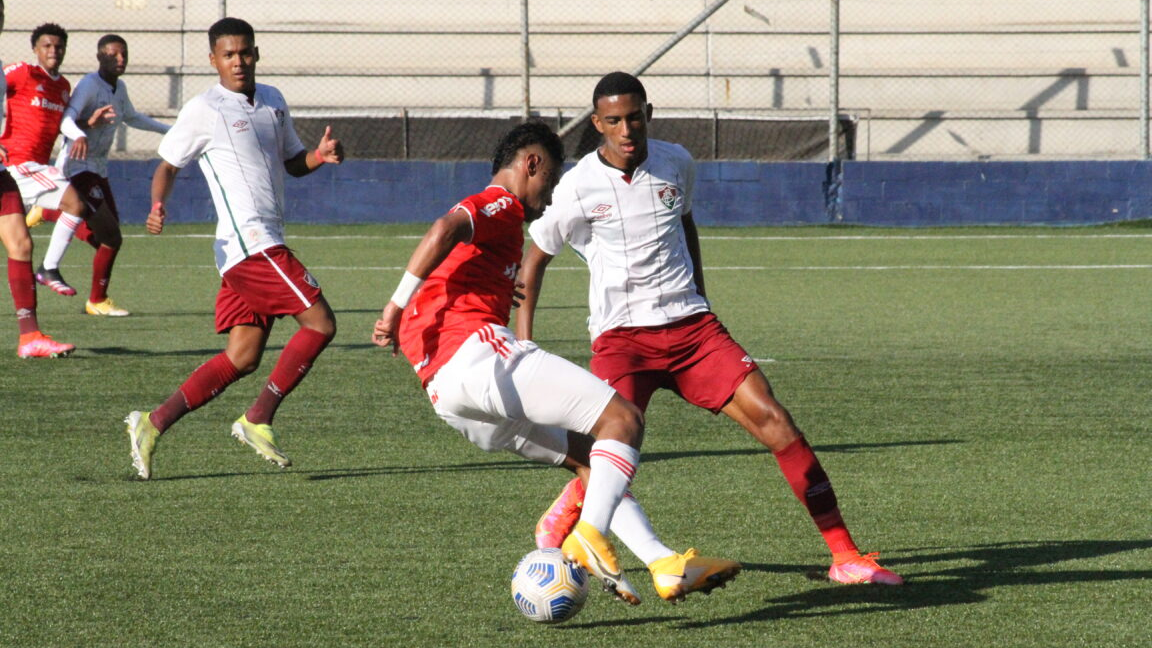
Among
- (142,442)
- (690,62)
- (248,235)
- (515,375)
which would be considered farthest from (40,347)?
(690,62)

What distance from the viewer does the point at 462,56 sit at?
83.9ft

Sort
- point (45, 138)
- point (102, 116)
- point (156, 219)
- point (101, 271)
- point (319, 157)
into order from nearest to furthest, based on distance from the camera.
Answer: point (319, 157) < point (156, 219) < point (102, 116) < point (101, 271) < point (45, 138)

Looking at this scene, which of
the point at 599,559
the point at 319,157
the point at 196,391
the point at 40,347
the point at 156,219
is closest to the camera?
the point at 599,559

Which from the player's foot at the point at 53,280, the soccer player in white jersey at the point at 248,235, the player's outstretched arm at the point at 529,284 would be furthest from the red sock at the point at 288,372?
the player's foot at the point at 53,280

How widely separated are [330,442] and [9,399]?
227 centimetres

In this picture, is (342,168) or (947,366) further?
(342,168)

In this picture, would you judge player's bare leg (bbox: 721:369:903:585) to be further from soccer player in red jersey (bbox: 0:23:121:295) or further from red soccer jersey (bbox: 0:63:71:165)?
red soccer jersey (bbox: 0:63:71:165)

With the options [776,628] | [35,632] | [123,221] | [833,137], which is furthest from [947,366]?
[123,221]

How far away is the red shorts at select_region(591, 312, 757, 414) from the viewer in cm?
523

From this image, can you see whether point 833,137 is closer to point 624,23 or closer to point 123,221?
point 624,23

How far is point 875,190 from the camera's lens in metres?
21.5

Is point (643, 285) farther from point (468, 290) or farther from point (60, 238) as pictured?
point (60, 238)

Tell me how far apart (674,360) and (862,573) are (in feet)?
3.14

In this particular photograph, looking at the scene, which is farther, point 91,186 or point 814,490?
point 91,186
